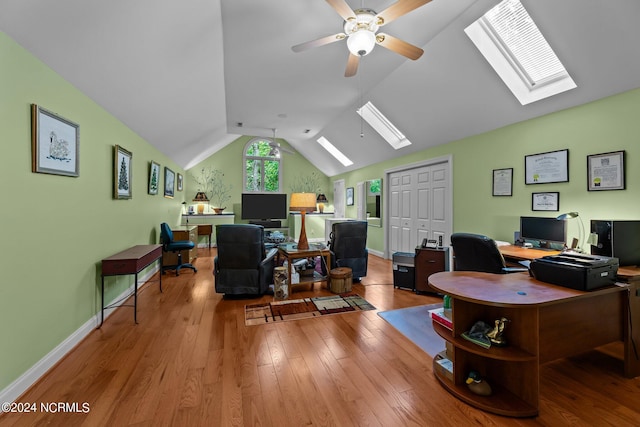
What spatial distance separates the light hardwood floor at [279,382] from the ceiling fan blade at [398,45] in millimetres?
2515

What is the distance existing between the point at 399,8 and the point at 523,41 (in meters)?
1.89

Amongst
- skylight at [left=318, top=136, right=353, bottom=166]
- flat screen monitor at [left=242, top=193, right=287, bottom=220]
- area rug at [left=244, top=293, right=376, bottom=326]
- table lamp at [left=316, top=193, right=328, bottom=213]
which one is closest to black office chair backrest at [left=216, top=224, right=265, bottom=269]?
area rug at [left=244, top=293, right=376, bottom=326]

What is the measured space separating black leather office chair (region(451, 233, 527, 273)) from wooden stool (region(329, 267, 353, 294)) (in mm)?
1383

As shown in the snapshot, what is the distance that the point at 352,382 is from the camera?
1.87m

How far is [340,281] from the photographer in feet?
12.1

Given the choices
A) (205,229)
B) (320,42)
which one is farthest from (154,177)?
(320,42)

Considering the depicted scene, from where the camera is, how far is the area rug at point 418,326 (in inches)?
92.4

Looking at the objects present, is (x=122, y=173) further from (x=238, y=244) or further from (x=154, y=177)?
(x=238, y=244)

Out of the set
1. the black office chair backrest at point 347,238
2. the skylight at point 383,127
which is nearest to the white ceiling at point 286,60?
the skylight at point 383,127

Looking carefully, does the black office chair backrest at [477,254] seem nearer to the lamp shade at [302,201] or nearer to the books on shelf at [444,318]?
the books on shelf at [444,318]

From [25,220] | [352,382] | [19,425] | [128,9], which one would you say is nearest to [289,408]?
[352,382]

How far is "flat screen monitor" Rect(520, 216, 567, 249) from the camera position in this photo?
2918 mm

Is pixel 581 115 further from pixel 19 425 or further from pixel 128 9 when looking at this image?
pixel 19 425

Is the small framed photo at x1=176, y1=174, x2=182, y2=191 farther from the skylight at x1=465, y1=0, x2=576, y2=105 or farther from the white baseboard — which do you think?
the skylight at x1=465, y1=0, x2=576, y2=105
